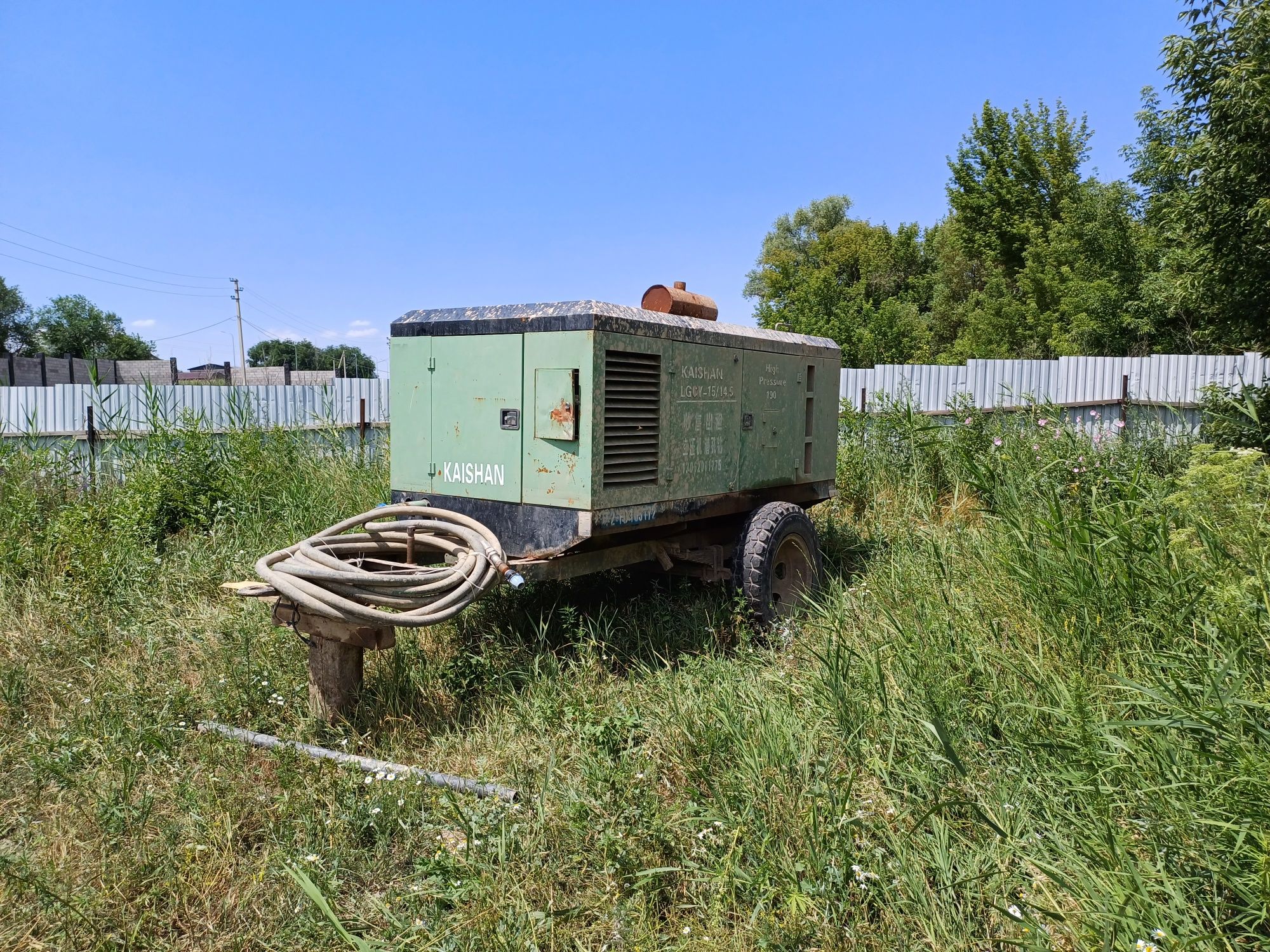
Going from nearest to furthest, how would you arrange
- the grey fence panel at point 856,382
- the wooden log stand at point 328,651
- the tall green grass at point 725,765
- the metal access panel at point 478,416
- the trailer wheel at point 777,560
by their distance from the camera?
the tall green grass at point 725,765, the wooden log stand at point 328,651, the metal access panel at point 478,416, the trailer wheel at point 777,560, the grey fence panel at point 856,382

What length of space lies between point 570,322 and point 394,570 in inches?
67.2

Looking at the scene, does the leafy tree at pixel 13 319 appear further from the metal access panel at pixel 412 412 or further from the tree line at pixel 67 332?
the metal access panel at pixel 412 412

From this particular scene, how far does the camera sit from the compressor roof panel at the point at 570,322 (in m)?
4.27

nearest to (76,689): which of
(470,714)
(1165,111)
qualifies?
(470,714)

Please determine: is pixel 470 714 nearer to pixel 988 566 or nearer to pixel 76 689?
pixel 76 689

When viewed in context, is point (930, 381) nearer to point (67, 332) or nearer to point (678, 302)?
point (678, 302)

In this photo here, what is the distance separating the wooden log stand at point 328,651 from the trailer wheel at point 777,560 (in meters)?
2.06

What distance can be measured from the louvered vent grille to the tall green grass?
0.99 m

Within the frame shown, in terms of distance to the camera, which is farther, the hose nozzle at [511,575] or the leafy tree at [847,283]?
the leafy tree at [847,283]

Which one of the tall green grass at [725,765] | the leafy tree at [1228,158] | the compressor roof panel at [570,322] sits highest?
the leafy tree at [1228,158]

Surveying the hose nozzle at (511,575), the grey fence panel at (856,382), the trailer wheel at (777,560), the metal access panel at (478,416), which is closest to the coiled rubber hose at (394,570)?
the hose nozzle at (511,575)

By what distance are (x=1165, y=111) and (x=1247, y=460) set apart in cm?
887

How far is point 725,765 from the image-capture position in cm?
337

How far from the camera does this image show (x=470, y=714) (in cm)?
420
